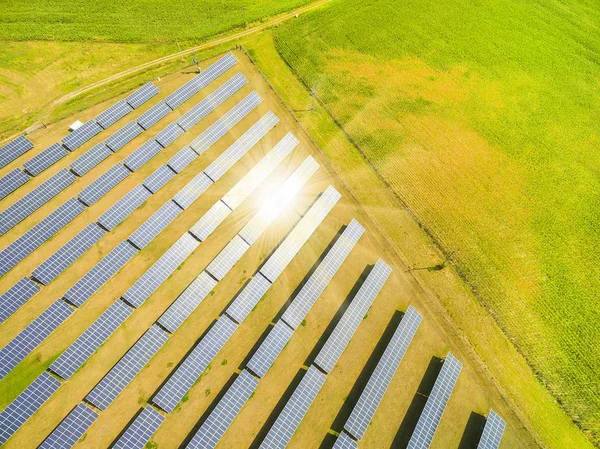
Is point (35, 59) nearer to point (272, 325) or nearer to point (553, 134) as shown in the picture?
point (272, 325)

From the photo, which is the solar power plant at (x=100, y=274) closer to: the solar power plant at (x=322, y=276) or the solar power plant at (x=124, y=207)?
the solar power plant at (x=124, y=207)

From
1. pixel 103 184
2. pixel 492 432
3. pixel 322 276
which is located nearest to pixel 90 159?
pixel 103 184

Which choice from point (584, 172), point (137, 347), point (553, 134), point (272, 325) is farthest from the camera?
point (553, 134)

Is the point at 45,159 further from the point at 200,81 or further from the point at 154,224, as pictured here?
the point at 200,81

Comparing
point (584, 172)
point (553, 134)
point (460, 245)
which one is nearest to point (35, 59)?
point (460, 245)

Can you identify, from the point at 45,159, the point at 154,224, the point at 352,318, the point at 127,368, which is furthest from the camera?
the point at 45,159

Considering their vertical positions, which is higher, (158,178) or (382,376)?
(158,178)
